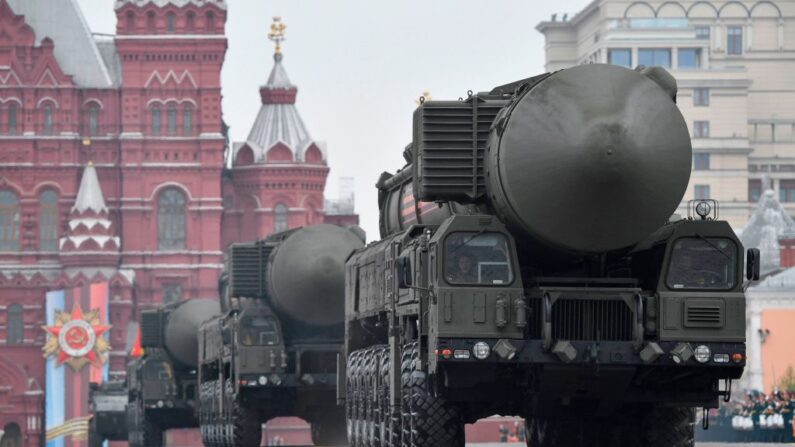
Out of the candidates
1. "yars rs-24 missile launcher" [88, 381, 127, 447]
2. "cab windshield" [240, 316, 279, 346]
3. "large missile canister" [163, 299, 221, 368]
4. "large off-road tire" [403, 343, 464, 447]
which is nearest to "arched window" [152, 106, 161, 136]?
"yars rs-24 missile launcher" [88, 381, 127, 447]

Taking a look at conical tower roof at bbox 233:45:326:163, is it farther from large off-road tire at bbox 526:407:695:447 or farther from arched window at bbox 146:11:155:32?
large off-road tire at bbox 526:407:695:447

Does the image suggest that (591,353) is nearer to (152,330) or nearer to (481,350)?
(481,350)

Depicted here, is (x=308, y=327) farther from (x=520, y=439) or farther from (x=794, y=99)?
(x=794, y=99)

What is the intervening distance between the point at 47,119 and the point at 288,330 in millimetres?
80600

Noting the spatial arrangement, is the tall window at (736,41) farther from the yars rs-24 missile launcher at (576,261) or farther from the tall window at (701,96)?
the yars rs-24 missile launcher at (576,261)

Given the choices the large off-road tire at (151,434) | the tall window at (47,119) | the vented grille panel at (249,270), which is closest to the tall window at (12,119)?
the tall window at (47,119)

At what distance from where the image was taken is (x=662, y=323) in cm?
2080

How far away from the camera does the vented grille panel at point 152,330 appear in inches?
2159

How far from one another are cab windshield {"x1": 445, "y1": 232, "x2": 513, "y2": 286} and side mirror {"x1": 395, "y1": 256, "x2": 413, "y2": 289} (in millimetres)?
1270

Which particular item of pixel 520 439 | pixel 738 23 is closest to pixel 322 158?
pixel 520 439

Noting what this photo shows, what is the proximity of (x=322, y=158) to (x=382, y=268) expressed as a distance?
9028 centimetres

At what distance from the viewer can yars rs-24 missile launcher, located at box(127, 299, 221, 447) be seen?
51.9 meters

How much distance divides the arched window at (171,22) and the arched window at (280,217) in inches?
438

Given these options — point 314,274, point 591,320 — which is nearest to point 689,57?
point 314,274
